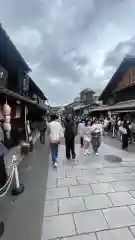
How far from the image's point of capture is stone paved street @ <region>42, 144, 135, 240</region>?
3.38 m

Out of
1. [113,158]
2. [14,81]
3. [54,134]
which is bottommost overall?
[113,158]

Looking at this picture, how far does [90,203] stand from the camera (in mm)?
4426

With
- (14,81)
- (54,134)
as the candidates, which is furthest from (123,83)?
(54,134)

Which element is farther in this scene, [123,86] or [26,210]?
[123,86]

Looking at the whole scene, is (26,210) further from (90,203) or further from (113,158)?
(113,158)

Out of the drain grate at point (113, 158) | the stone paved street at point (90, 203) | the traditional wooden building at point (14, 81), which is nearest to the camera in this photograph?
the stone paved street at point (90, 203)

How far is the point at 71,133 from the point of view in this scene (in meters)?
8.34

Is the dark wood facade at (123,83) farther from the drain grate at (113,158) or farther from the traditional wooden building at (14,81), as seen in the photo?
the drain grate at (113,158)

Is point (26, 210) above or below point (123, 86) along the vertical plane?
below

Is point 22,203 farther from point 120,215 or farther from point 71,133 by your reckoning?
point 71,133

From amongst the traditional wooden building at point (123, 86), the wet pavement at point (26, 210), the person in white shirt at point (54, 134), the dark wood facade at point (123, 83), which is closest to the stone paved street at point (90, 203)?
the wet pavement at point (26, 210)

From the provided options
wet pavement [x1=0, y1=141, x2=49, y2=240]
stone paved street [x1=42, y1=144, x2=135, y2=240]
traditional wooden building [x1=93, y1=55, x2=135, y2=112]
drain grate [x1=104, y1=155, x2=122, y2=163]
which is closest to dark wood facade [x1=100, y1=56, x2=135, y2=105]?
traditional wooden building [x1=93, y1=55, x2=135, y2=112]

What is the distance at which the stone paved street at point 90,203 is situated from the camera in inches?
133

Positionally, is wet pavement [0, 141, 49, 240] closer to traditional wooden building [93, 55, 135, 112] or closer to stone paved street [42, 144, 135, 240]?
stone paved street [42, 144, 135, 240]
